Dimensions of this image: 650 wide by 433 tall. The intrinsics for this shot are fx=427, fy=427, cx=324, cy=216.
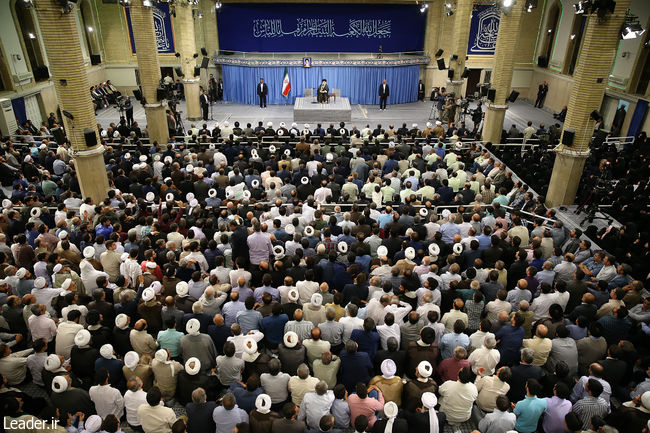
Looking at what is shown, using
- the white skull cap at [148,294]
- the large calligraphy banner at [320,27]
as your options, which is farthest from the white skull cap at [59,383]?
the large calligraphy banner at [320,27]

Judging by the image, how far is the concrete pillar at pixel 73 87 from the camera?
29.1 ft

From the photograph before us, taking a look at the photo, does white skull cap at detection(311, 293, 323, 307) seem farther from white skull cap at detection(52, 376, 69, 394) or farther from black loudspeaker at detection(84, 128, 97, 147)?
black loudspeaker at detection(84, 128, 97, 147)

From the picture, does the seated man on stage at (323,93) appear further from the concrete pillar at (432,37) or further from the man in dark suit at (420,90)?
the concrete pillar at (432,37)

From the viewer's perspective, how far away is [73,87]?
948cm

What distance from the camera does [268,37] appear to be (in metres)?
→ 22.8

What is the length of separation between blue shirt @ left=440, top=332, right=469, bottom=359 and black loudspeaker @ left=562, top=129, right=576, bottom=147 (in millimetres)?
6938

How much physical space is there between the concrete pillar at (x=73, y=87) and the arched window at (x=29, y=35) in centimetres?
864

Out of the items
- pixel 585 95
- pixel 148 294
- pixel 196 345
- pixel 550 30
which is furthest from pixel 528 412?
pixel 550 30

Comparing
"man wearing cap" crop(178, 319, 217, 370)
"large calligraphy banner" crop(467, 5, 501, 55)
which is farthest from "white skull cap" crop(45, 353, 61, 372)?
"large calligraphy banner" crop(467, 5, 501, 55)

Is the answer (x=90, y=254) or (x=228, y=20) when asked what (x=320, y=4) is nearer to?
(x=228, y=20)

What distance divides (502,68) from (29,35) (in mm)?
17605

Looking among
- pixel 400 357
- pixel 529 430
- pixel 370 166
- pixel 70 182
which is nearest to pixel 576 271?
pixel 529 430

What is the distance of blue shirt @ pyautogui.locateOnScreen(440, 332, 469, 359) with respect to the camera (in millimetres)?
5113

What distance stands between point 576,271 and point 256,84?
58.9ft
